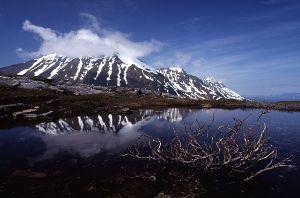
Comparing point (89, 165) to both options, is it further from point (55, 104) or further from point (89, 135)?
point (55, 104)

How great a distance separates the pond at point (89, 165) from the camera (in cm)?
1916

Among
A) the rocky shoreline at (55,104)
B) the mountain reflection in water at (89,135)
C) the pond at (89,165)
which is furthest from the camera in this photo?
the rocky shoreline at (55,104)

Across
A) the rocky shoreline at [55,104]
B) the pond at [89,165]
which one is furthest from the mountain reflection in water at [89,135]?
the rocky shoreline at [55,104]

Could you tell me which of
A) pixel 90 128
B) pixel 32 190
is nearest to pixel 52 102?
pixel 90 128

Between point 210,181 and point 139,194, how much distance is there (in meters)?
4.70

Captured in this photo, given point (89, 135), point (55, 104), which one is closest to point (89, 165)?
point (89, 135)

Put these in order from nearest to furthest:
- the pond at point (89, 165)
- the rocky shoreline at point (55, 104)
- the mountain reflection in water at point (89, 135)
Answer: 1. the pond at point (89, 165)
2. the mountain reflection in water at point (89, 135)
3. the rocky shoreline at point (55, 104)

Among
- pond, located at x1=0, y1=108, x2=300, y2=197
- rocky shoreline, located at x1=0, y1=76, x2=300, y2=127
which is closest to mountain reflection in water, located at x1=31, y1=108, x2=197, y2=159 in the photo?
pond, located at x1=0, y1=108, x2=300, y2=197

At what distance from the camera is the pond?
19.2 meters

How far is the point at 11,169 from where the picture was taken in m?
24.0

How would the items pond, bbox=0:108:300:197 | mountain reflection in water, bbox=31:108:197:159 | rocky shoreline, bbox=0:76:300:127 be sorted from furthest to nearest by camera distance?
rocky shoreline, bbox=0:76:300:127 → mountain reflection in water, bbox=31:108:197:159 → pond, bbox=0:108:300:197

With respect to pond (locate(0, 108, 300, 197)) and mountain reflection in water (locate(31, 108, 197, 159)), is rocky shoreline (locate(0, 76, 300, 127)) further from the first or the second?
pond (locate(0, 108, 300, 197))

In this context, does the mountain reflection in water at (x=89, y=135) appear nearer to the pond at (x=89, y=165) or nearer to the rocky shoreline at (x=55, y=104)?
the pond at (x=89, y=165)

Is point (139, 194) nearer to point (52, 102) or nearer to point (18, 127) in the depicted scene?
point (18, 127)
